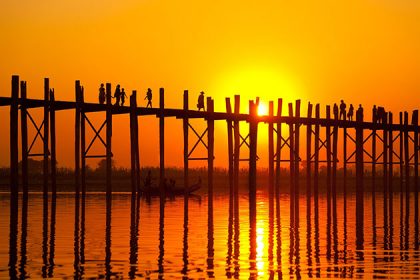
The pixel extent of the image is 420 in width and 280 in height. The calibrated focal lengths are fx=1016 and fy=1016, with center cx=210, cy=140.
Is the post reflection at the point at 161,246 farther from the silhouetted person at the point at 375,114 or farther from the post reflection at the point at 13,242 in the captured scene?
the silhouetted person at the point at 375,114

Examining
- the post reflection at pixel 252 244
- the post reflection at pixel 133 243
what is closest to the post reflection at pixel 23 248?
the post reflection at pixel 133 243

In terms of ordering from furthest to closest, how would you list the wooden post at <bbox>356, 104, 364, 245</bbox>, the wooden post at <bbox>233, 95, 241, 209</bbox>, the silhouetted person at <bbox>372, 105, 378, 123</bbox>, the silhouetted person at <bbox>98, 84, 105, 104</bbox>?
the silhouetted person at <bbox>372, 105, 378, 123</bbox>
the wooden post at <bbox>233, 95, 241, 209</bbox>
the silhouetted person at <bbox>98, 84, 105, 104</bbox>
the wooden post at <bbox>356, 104, 364, 245</bbox>

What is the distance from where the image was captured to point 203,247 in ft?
74.9

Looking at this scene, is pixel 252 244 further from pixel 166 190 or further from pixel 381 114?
pixel 166 190

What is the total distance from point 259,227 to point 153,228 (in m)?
3.01

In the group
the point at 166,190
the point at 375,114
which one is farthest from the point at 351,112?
the point at 166,190

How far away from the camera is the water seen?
1869cm

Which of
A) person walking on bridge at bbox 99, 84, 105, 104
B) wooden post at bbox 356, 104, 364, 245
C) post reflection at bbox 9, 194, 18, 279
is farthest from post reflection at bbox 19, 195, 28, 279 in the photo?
wooden post at bbox 356, 104, 364, 245

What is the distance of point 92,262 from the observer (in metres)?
19.8

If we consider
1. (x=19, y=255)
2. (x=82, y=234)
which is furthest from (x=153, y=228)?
(x=19, y=255)

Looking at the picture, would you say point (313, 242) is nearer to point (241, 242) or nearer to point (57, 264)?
point (241, 242)

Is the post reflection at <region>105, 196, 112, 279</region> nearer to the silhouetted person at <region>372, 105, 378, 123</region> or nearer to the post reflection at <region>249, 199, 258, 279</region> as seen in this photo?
the post reflection at <region>249, 199, 258, 279</region>

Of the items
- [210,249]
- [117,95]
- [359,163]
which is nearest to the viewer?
[210,249]

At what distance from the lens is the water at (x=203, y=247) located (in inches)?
736
